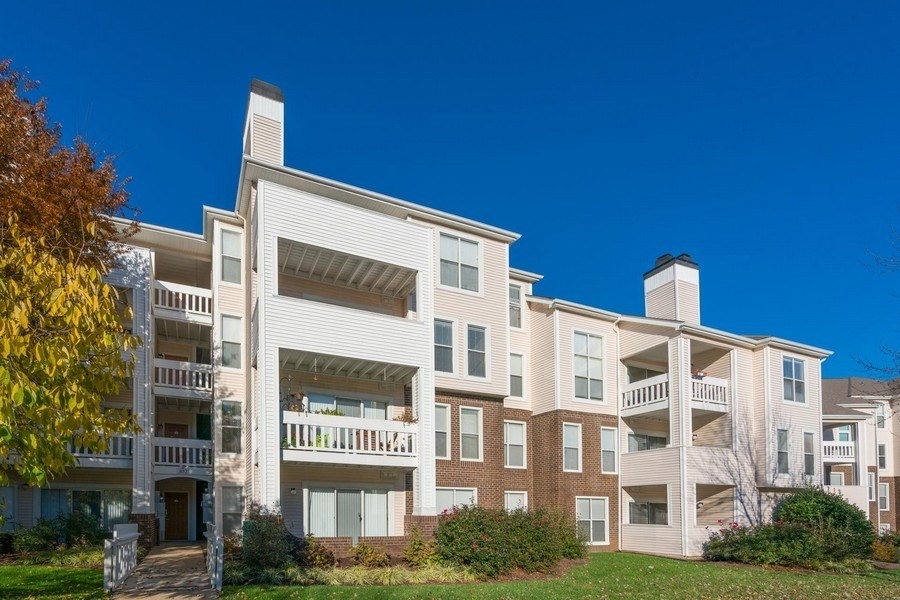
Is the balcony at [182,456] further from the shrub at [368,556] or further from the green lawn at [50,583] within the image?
the shrub at [368,556]

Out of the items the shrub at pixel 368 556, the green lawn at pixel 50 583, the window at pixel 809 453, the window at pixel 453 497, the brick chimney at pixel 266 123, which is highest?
the brick chimney at pixel 266 123

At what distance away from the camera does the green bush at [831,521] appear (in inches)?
949

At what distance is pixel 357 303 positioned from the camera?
2516 centimetres

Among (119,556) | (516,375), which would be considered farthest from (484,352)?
Answer: (119,556)

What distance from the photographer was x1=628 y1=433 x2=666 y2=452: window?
30219 mm

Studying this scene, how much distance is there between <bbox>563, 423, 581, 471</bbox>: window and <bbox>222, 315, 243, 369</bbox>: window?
1183cm

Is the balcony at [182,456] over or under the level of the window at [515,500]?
over

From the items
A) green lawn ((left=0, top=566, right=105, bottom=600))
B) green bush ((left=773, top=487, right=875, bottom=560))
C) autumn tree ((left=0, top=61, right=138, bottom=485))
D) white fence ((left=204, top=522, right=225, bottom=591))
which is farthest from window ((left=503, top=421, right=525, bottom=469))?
autumn tree ((left=0, top=61, right=138, bottom=485))

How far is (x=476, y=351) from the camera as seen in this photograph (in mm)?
25734

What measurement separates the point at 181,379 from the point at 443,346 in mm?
8821

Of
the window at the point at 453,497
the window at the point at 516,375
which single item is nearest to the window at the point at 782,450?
the window at the point at 516,375

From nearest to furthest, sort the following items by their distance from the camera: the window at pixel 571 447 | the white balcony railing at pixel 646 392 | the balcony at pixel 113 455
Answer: the balcony at pixel 113 455 < the window at pixel 571 447 < the white balcony railing at pixel 646 392

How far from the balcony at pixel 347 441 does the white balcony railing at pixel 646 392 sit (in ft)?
35.7

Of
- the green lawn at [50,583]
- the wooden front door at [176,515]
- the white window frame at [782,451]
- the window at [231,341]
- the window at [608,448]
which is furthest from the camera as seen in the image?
the white window frame at [782,451]
